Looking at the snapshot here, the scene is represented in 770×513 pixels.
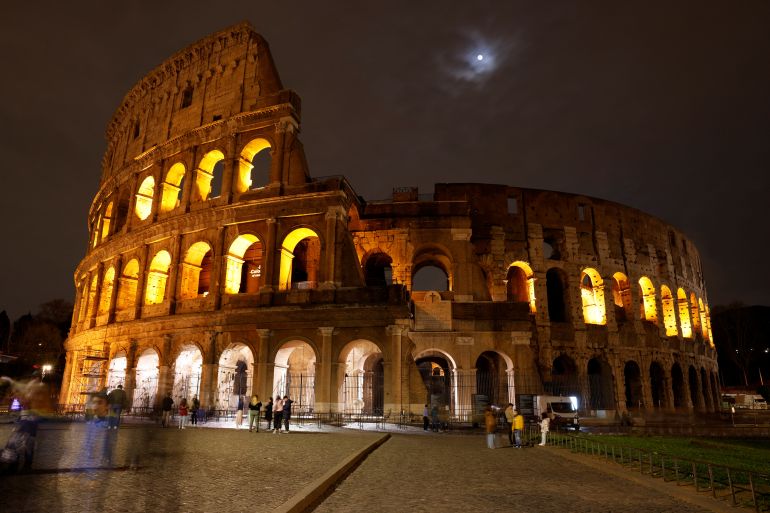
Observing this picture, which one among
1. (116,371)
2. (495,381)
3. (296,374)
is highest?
(116,371)

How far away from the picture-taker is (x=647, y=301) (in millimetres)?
31156

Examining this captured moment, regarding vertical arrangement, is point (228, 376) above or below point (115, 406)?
above

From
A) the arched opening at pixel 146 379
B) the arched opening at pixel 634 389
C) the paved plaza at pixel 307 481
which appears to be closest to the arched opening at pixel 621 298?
the arched opening at pixel 634 389

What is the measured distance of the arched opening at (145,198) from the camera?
2712 centimetres

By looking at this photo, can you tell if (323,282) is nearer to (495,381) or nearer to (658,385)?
(495,381)

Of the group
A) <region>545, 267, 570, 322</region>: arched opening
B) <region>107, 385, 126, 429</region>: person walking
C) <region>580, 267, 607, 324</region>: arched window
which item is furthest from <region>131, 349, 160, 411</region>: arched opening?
<region>580, 267, 607, 324</region>: arched window

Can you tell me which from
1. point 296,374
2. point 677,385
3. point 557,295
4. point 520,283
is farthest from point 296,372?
point 677,385

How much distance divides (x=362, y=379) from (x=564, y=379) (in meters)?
10.8

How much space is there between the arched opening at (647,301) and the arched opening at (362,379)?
1720 cm

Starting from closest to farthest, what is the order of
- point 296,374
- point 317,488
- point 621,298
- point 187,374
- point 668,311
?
point 317,488
point 296,374
point 187,374
point 621,298
point 668,311

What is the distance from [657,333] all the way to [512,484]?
27.1 meters

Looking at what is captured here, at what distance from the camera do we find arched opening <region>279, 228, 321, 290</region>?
21.7 metres

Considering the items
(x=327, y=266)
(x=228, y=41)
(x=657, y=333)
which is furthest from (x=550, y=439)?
(x=228, y=41)

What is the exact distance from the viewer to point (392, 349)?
747 inches
